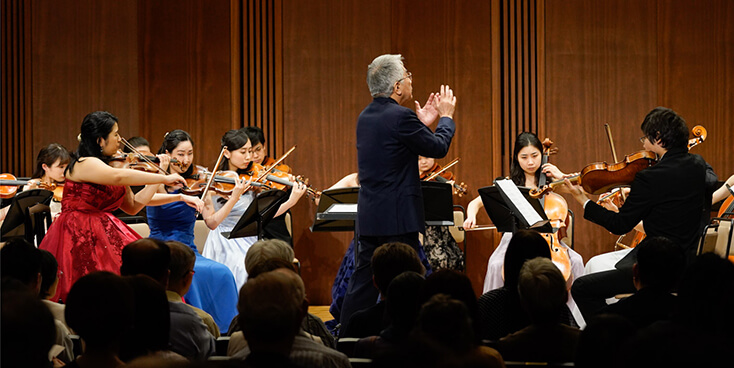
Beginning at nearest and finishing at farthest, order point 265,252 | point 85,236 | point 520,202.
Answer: point 265,252 < point 85,236 < point 520,202

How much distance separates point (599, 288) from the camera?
11.9 feet

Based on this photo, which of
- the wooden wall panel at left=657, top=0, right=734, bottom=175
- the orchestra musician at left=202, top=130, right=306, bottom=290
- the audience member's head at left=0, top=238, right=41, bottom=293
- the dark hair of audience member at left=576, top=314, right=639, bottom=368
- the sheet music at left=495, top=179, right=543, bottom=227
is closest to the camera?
the dark hair of audience member at left=576, top=314, right=639, bottom=368

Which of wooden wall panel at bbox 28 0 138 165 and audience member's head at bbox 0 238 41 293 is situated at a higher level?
wooden wall panel at bbox 28 0 138 165

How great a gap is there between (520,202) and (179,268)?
203cm

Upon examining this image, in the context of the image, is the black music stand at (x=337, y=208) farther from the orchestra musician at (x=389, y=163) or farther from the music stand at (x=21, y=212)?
the music stand at (x=21, y=212)

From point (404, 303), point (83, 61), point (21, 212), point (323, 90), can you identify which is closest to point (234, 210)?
point (21, 212)

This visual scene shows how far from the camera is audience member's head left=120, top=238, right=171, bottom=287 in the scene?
266cm

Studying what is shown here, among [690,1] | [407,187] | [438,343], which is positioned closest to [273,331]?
[438,343]

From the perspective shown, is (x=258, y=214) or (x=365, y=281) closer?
(x=365, y=281)

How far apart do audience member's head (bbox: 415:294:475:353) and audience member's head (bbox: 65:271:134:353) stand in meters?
0.76

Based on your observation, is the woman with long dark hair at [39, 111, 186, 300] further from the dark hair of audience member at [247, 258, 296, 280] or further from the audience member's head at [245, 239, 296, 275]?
the dark hair of audience member at [247, 258, 296, 280]

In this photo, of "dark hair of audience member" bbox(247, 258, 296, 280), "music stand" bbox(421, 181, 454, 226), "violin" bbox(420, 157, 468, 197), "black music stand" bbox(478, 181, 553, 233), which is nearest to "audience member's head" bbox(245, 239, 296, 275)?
"dark hair of audience member" bbox(247, 258, 296, 280)

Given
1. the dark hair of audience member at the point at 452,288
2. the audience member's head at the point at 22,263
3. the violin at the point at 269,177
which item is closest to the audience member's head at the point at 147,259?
the audience member's head at the point at 22,263

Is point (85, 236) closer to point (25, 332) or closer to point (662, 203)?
point (25, 332)
